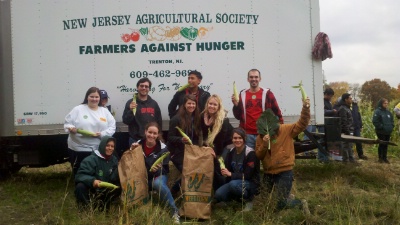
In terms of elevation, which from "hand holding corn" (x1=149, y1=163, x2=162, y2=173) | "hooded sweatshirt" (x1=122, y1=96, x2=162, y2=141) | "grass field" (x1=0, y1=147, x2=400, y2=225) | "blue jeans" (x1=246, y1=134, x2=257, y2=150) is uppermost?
"hooded sweatshirt" (x1=122, y1=96, x2=162, y2=141)

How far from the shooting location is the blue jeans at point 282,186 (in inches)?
193

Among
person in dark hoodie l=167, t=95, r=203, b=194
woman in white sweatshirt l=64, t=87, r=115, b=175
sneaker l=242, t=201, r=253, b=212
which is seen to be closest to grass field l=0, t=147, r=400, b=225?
sneaker l=242, t=201, r=253, b=212

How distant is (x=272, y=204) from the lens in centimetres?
478

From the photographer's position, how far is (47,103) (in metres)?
6.38

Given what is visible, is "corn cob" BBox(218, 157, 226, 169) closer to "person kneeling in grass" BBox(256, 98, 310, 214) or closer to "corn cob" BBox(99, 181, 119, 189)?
"person kneeling in grass" BBox(256, 98, 310, 214)

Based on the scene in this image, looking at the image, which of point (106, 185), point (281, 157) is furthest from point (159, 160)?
point (281, 157)

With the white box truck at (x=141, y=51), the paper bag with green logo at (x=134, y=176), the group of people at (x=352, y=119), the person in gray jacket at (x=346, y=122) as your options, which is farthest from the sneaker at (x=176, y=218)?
the person in gray jacket at (x=346, y=122)

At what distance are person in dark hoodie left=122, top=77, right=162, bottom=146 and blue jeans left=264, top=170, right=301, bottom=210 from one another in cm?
166

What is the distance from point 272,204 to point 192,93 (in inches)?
71.5

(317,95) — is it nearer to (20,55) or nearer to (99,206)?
(99,206)

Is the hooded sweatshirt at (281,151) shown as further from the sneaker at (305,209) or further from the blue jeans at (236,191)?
the sneaker at (305,209)

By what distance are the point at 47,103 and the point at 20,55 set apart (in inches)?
31.5

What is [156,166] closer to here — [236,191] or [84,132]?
[236,191]

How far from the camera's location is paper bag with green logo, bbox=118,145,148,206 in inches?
189
